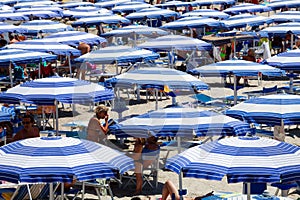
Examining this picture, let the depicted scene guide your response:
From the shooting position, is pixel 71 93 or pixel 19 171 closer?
pixel 19 171

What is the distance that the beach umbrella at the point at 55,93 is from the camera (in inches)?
444

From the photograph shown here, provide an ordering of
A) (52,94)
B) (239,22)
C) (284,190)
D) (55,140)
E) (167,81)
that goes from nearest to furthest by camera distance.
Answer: (55,140)
(284,190)
(52,94)
(167,81)
(239,22)

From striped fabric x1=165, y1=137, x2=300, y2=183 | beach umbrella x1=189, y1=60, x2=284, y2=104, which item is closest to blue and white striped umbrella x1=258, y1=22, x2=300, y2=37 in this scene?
beach umbrella x1=189, y1=60, x2=284, y2=104

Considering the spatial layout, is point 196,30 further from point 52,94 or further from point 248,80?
point 52,94

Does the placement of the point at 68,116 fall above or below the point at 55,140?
below

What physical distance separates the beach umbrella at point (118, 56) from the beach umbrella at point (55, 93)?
3.89 m

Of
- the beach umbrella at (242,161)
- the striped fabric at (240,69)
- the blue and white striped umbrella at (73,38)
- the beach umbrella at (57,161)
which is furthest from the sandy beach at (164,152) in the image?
the blue and white striped umbrella at (73,38)

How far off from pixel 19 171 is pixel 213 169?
6.29 feet

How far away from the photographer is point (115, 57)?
51.7ft

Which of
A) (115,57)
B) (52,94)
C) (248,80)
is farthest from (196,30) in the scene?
(52,94)

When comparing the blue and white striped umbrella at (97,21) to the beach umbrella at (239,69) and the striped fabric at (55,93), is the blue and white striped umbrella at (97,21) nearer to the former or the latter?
the beach umbrella at (239,69)

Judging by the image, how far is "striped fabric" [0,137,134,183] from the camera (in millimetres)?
7105

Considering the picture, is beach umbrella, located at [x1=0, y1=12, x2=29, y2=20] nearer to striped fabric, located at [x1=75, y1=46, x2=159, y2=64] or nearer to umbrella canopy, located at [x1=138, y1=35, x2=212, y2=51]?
umbrella canopy, located at [x1=138, y1=35, x2=212, y2=51]

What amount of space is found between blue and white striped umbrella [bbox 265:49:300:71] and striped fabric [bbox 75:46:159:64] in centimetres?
277
